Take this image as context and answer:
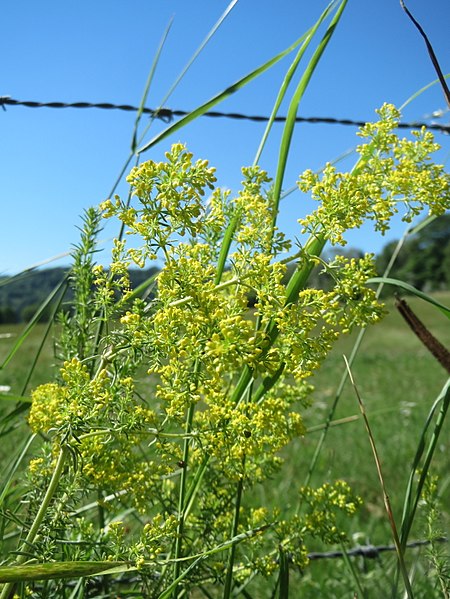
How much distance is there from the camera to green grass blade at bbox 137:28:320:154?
1536mm

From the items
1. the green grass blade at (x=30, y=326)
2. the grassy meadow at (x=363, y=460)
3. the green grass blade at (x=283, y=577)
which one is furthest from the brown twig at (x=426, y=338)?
the green grass blade at (x=30, y=326)

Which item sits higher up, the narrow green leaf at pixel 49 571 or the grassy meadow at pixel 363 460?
Result: the narrow green leaf at pixel 49 571

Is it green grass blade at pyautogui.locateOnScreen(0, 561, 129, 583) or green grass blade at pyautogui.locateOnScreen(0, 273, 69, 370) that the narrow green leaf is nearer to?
green grass blade at pyautogui.locateOnScreen(0, 561, 129, 583)

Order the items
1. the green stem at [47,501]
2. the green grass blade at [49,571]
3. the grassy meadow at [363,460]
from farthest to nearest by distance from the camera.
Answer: the grassy meadow at [363,460] → the green stem at [47,501] → the green grass blade at [49,571]

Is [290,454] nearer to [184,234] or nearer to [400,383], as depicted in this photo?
[184,234]

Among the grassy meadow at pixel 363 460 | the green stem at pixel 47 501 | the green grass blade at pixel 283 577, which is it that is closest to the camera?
the green stem at pixel 47 501

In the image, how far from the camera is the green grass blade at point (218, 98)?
154cm

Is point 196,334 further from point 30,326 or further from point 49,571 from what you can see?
point 30,326

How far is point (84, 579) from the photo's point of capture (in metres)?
1.29

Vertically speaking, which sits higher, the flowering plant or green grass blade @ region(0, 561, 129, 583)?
the flowering plant

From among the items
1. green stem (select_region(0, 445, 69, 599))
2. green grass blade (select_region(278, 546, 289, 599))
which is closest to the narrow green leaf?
green stem (select_region(0, 445, 69, 599))

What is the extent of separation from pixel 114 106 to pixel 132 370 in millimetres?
1428

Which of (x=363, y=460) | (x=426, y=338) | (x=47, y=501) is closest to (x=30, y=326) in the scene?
(x=47, y=501)

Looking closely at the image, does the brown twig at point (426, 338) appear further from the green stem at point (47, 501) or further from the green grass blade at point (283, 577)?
the green stem at point (47, 501)
